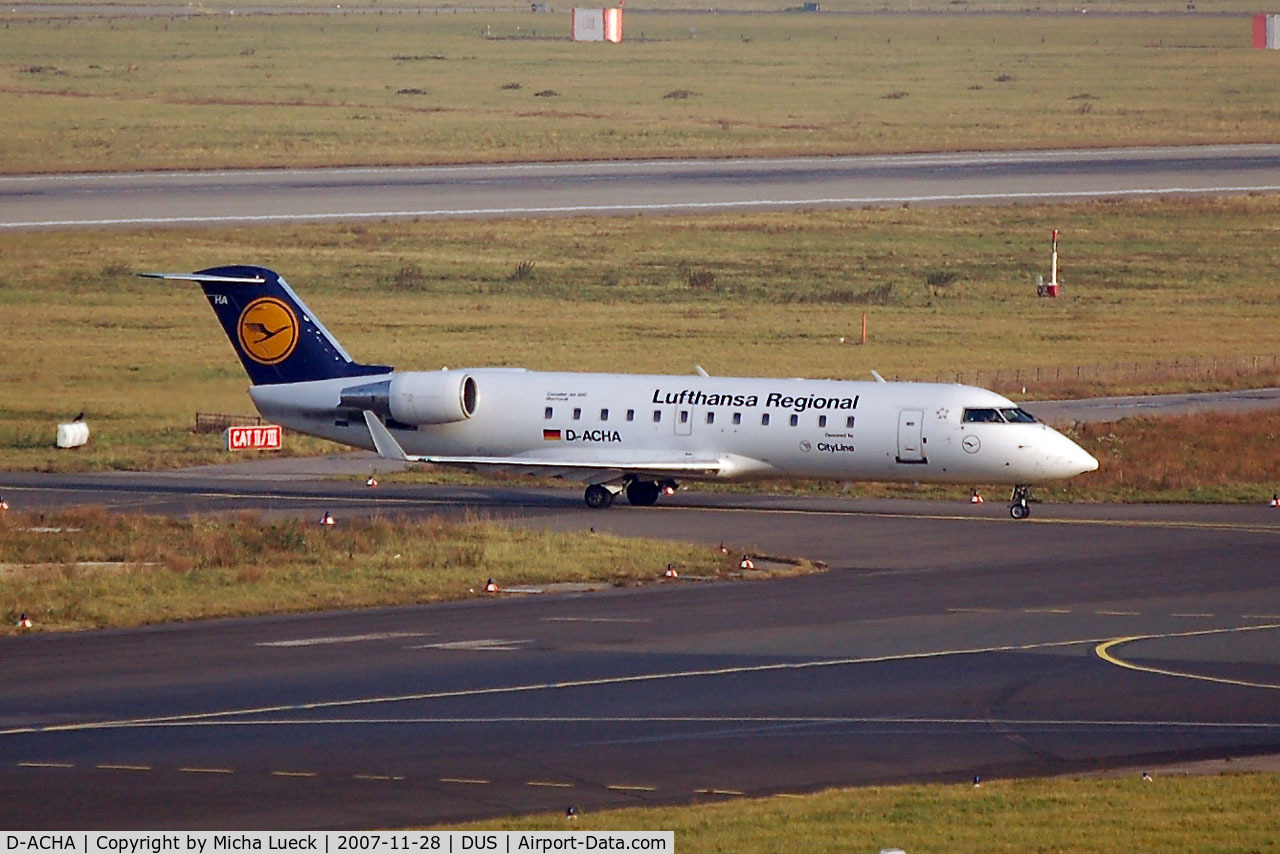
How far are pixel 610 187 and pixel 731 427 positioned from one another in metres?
62.7

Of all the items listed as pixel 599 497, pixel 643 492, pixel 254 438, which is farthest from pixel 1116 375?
pixel 254 438

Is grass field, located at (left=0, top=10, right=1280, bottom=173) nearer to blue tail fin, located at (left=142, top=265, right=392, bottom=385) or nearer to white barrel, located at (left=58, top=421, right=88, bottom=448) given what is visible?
white barrel, located at (left=58, top=421, right=88, bottom=448)

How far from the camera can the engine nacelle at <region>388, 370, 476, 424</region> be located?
48344mm

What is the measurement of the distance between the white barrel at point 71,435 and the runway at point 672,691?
21566 millimetres

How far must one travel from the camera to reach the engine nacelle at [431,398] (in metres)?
48.3

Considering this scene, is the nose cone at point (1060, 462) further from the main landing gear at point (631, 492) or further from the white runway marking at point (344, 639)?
the white runway marking at point (344, 639)

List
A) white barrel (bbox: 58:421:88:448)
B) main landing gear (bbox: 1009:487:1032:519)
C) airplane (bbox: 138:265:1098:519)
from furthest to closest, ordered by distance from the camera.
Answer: white barrel (bbox: 58:421:88:448), main landing gear (bbox: 1009:487:1032:519), airplane (bbox: 138:265:1098:519)

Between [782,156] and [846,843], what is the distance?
105m

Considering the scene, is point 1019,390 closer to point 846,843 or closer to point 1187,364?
point 1187,364

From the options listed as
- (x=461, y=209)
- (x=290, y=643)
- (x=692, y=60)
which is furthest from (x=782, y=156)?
(x=290, y=643)

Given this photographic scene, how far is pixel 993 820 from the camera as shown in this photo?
20094 millimetres

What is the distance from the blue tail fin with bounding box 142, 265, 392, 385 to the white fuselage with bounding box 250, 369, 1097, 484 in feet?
1.40

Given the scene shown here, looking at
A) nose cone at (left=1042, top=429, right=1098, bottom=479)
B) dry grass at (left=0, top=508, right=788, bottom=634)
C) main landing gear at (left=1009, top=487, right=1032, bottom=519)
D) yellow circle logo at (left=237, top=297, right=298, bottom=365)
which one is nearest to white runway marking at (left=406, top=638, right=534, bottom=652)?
dry grass at (left=0, top=508, right=788, bottom=634)

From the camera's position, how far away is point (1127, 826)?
776 inches
